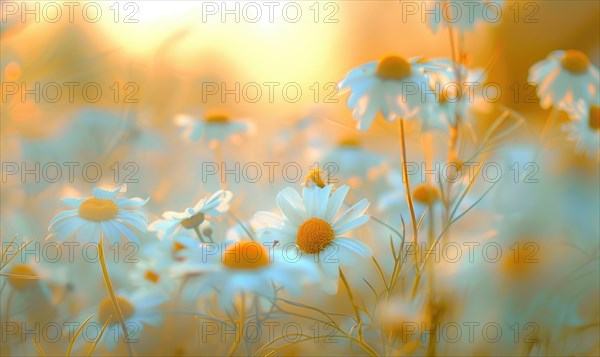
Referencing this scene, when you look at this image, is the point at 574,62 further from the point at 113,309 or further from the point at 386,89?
the point at 113,309

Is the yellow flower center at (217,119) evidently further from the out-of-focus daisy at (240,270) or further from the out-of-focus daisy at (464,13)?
the out-of-focus daisy at (240,270)

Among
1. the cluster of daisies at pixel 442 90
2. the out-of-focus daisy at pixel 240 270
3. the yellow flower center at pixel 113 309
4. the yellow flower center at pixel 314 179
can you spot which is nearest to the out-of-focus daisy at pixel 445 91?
the cluster of daisies at pixel 442 90

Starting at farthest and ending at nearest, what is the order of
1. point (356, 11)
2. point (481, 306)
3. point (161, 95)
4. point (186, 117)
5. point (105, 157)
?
point (356, 11), point (161, 95), point (186, 117), point (105, 157), point (481, 306)

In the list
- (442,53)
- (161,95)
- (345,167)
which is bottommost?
(345,167)

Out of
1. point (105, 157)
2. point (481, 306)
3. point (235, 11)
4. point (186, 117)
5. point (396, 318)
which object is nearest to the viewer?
point (396, 318)

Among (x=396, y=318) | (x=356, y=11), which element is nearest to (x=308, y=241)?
(x=396, y=318)

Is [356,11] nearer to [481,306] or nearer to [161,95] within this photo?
[161,95]

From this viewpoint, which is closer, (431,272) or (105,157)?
(431,272)
